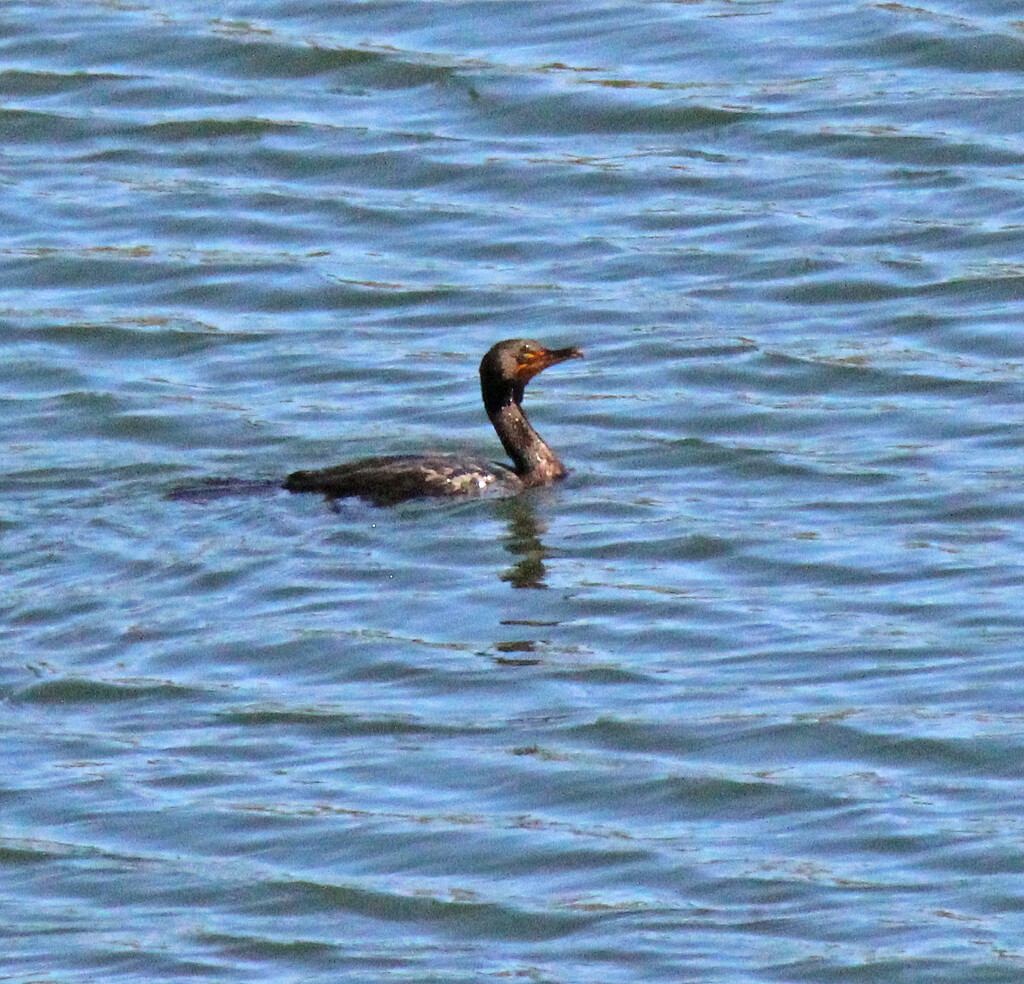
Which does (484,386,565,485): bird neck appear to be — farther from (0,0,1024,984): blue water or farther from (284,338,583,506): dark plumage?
(0,0,1024,984): blue water

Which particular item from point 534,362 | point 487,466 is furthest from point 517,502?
point 534,362

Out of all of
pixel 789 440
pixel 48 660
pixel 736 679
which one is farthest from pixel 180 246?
pixel 736 679

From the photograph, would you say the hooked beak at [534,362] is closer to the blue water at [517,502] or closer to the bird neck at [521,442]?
the bird neck at [521,442]

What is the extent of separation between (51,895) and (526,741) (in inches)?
73.6

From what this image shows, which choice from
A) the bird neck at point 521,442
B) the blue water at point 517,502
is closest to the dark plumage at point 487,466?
the bird neck at point 521,442

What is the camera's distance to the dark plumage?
38.4ft

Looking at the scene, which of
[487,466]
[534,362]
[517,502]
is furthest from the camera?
[534,362]

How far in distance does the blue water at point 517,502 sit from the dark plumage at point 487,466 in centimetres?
13

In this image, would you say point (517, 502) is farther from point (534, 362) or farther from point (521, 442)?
point (534, 362)

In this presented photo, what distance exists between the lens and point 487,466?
12.2m

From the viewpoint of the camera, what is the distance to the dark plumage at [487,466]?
1170 centimetres

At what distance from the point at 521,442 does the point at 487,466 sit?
21cm

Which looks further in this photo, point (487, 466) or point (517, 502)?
point (487, 466)

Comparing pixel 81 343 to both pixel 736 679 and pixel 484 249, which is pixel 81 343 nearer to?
pixel 484 249
